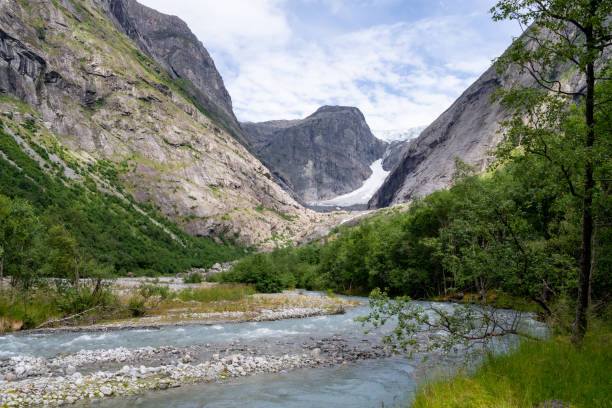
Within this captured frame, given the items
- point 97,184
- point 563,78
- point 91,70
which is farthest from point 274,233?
point 563,78

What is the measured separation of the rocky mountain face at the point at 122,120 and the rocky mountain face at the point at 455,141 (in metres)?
60.5

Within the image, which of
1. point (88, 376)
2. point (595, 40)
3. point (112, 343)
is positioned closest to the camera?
→ point (595, 40)

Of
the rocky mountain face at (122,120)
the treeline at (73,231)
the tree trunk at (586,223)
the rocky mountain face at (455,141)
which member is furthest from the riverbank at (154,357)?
the rocky mountain face at (455,141)

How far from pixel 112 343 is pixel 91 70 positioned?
13898 cm

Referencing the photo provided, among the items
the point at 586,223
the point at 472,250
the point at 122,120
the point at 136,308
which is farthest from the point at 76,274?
the point at 122,120

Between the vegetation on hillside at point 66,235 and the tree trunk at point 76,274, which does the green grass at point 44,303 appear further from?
the tree trunk at point 76,274

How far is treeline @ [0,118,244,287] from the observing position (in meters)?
24.6

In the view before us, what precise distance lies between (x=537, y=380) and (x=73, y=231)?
57.6 metres

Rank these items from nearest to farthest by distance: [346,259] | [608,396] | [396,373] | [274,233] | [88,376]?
[608,396], [88,376], [396,373], [346,259], [274,233]

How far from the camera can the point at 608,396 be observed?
5.77 metres

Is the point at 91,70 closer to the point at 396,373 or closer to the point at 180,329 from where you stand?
the point at 180,329

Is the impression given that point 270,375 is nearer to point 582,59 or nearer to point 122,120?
point 582,59

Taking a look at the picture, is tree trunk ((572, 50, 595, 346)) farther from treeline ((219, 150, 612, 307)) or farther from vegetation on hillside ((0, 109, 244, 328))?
vegetation on hillside ((0, 109, 244, 328))

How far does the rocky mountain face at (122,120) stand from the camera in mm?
102062
